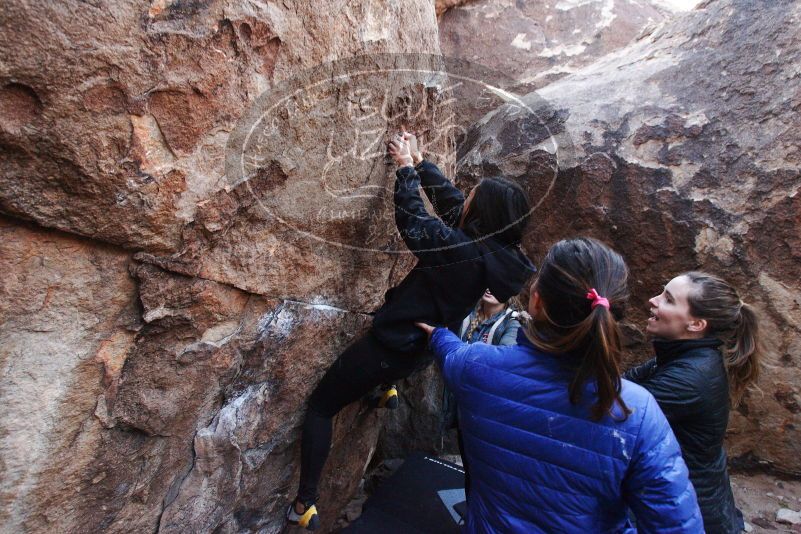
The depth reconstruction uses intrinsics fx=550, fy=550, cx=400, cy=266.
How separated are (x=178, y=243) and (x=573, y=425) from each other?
1176 millimetres

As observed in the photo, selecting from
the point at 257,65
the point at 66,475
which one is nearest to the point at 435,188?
the point at 257,65

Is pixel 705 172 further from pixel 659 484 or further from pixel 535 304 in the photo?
pixel 659 484

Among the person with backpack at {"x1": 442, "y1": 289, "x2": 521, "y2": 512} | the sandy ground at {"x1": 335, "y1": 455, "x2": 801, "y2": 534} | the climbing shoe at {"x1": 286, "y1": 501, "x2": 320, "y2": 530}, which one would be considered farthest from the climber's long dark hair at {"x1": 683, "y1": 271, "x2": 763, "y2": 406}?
the climbing shoe at {"x1": 286, "y1": 501, "x2": 320, "y2": 530}

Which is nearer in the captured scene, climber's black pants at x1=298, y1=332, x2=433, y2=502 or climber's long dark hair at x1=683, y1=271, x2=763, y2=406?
climber's long dark hair at x1=683, y1=271, x2=763, y2=406

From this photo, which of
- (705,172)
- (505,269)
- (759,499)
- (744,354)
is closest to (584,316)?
(505,269)

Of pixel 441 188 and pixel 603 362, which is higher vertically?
pixel 441 188

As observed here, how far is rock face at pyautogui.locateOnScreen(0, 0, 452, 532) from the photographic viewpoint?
4.44 feet

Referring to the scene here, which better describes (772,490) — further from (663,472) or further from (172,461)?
(172,461)

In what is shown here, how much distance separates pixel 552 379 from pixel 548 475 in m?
0.21

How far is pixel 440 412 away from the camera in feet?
10.4

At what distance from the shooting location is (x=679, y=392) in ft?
5.21

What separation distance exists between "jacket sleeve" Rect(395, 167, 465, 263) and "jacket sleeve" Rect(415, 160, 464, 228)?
119mm

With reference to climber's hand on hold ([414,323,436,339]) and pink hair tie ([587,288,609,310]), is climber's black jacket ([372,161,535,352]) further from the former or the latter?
pink hair tie ([587,288,609,310])

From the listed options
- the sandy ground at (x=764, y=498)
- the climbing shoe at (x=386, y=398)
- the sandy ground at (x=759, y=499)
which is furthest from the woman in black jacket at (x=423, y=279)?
the sandy ground at (x=764, y=498)
